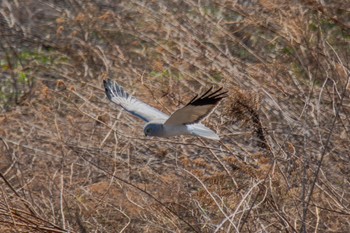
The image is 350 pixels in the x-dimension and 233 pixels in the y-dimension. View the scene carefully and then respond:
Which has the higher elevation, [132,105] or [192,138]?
[132,105]

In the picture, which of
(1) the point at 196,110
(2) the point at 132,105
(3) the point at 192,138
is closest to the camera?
(1) the point at 196,110

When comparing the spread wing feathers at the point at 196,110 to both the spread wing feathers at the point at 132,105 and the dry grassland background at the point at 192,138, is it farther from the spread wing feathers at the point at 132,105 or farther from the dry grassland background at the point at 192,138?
the spread wing feathers at the point at 132,105

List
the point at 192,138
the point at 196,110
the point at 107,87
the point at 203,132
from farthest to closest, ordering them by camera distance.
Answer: the point at 192,138
the point at 107,87
the point at 203,132
the point at 196,110

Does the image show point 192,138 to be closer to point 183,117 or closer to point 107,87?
point 107,87

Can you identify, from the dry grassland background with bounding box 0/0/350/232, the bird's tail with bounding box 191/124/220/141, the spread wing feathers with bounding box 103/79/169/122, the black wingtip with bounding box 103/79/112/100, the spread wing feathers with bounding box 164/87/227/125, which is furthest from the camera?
the black wingtip with bounding box 103/79/112/100

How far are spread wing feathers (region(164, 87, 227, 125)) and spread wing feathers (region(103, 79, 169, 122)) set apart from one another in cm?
52

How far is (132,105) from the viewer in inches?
253

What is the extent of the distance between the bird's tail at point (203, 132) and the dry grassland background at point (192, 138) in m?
0.10

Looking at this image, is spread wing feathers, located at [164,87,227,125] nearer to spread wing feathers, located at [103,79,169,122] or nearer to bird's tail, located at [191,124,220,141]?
bird's tail, located at [191,124,220,141]

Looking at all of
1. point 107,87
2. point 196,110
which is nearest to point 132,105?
point 107,87

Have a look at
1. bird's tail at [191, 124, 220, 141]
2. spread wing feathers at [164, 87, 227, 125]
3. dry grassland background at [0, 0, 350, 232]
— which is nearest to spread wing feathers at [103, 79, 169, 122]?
dry grassland background at [0, 0, 350, 232]

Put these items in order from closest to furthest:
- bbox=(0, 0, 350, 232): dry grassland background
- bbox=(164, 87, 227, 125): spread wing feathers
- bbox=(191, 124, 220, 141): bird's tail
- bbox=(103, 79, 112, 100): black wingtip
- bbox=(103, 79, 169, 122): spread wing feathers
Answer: bbox=(164, 87, 227, 125): spread wing feathers < bbox=(191, 124, 220, 141): bird's tail < bbox=(0, 0, 350, 232): dry grassland background < bbox=(103, 79, 169, 122): spread wing feathers < bbox=(103, 79, 112, 100): black wingtip

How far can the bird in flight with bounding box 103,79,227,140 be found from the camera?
17.9ft

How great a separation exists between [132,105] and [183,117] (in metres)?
0.80
